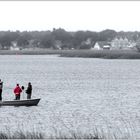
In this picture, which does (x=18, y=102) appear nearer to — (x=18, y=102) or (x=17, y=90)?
(x=18, y=102)

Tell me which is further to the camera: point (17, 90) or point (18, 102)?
point (18, 102)

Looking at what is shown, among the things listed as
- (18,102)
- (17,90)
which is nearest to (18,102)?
(18,102)

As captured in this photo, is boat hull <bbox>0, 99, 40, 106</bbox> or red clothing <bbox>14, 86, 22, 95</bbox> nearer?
red clothing <bbox>14, 86, 22, 95</bbox>

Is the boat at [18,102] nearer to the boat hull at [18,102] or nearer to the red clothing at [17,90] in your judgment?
the boat hull at [18,102]

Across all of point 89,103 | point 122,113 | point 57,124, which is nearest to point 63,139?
point 57,124

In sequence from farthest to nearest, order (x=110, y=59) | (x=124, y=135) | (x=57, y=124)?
(x=110, y=59), (x=57, y=124), (x=124, y=135)

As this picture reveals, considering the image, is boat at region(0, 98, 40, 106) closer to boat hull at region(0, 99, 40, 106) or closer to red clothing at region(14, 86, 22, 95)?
boat hull at region(0, 99, 40, 106)

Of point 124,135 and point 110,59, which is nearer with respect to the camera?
point 124,135

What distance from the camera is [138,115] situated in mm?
41031

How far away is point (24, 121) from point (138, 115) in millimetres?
7260

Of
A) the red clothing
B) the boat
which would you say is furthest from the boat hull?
the red clothing

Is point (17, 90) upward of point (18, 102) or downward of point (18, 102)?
upward

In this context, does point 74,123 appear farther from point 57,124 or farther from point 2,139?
point 2,139

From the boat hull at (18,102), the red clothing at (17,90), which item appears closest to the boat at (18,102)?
the boat hull at (18,102)
